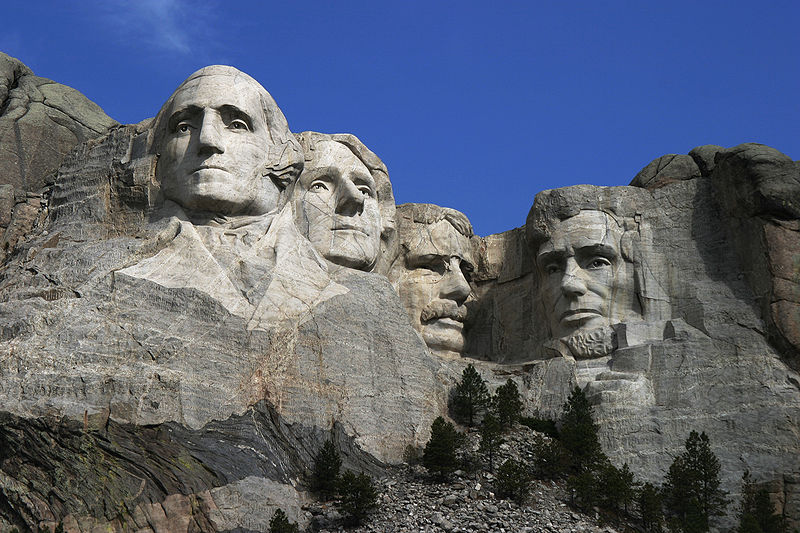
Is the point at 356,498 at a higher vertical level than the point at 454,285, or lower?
lower

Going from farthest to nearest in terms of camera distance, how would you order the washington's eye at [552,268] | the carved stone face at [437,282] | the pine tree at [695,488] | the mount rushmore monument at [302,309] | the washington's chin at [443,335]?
1. the carved stone face at [437,282]
2. the washington's chin at [443,335]
3. the washington's eye at [552,268]
4. the pine tree at [695,488]
5. the mount rushmore monument at [302,309]

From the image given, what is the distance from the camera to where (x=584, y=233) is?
27.5 m

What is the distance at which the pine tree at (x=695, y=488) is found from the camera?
23297 millimetres

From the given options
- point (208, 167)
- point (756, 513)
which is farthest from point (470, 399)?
point (208, 167)

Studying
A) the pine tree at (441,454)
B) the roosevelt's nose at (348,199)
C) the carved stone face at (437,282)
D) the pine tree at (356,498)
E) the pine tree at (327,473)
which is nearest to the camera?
the pine tree at (356,498)

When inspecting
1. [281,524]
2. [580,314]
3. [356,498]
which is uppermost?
[580,314]

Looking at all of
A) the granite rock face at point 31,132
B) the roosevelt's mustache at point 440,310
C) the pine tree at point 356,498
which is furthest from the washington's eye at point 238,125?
the pine tree at point 356,498

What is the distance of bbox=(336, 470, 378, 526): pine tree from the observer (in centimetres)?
2086

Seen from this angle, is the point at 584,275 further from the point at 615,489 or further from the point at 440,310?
the point at 615,489

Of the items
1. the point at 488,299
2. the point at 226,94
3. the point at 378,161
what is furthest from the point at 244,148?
the point at 488,299

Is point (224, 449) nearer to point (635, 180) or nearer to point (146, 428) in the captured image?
point (146, 428)

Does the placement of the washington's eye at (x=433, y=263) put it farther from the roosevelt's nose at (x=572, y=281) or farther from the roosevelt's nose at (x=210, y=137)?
the roosevelt's nose at (x=210, y=137)

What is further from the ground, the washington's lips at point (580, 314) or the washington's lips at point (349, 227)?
the washington's lips at point (349, 227)

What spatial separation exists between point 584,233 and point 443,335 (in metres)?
3.07
